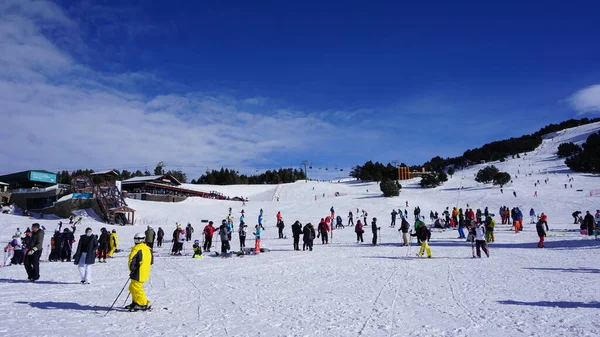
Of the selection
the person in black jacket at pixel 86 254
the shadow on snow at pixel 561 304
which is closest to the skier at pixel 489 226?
the shadow on snow at pixel 561 304

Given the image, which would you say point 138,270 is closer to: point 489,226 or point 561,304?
point 561,304

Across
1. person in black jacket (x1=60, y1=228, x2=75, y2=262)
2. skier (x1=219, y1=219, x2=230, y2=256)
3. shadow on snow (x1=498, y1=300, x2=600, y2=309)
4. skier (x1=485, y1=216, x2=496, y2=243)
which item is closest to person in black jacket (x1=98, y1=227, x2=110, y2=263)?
person in black jacket (x1=60, y1=228, x2=75, y2=262)

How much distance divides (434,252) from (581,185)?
50.8m

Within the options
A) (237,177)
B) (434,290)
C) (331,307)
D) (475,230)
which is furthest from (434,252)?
(237,177)

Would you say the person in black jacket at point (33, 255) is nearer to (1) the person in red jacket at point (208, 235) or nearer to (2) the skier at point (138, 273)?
(2) the skier at point (138, 273)

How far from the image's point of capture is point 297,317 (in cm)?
695

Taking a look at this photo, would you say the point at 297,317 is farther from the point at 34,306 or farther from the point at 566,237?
the point at 566,237

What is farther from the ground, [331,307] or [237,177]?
[237,177]

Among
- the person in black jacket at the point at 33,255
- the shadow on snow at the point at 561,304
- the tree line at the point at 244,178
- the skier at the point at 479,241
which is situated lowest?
the shadow on snow at the point at 561,304

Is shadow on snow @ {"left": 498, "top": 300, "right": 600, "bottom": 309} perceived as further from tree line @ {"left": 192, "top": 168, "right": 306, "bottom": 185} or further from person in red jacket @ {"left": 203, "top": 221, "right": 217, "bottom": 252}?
tree line @ {"left": 192, "top": 168, "right": 306, "bottom": 185}

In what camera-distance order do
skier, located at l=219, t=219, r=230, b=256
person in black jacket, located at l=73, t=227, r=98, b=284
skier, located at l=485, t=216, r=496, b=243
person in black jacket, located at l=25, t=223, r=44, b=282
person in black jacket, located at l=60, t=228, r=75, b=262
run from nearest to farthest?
person in black jacket, located at l=73, t=227, r=98, b=284 < person in black jacket, located at l=25, t=223, r=44, b=282 < person in black jacket, located at l=60, t=228, r=75, b=262 < skier, located at l=219, t=219, r=230, b=256 < skier, located at l=485, t=216, r=496, b=243

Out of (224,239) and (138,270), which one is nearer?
(138,270)

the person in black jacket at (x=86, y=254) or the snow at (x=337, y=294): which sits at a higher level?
the person in black jacket at (x=86, y=254)

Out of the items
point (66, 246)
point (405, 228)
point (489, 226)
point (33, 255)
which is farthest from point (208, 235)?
point (489, 226)
